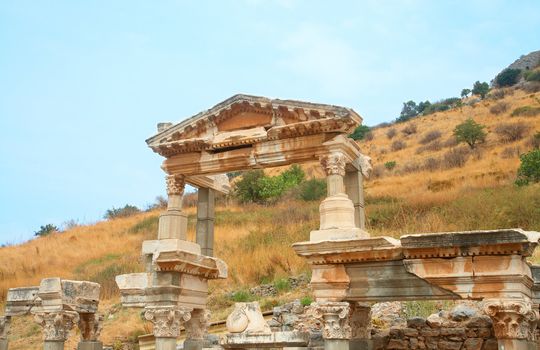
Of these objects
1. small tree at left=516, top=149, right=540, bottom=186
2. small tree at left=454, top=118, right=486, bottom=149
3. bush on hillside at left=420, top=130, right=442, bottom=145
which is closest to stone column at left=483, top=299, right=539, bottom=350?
small tree at left=516, top=149, right=540, bottom=186

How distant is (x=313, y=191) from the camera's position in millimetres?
26875

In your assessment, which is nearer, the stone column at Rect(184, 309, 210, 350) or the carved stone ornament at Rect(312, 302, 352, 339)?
the carved stone ornament at Rect(312, 302, 352, 339)

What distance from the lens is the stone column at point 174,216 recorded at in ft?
31.8

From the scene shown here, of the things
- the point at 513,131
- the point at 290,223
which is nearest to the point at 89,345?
the point at 290,223

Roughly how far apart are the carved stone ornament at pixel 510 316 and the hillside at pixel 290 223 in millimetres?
7459

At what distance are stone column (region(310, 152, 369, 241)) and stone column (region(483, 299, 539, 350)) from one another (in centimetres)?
221

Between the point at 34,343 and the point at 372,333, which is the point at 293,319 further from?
the point at 34,343

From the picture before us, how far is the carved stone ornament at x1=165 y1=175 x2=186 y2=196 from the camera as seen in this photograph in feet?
33.1

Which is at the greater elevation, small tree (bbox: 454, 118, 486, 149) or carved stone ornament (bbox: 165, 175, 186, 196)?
small tree (bbox: 454, 118, 486, 149)

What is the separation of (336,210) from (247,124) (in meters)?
2.52

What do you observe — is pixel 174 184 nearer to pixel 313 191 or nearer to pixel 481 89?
pixel 313 191

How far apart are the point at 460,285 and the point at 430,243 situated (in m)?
0.64

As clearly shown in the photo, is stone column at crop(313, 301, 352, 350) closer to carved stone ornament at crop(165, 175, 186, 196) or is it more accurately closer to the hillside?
carved stone ornament at crop(165, 175, 186, 196)

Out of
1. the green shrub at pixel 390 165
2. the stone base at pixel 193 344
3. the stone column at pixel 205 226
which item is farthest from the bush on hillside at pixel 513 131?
the stone base at pixel 193 344
